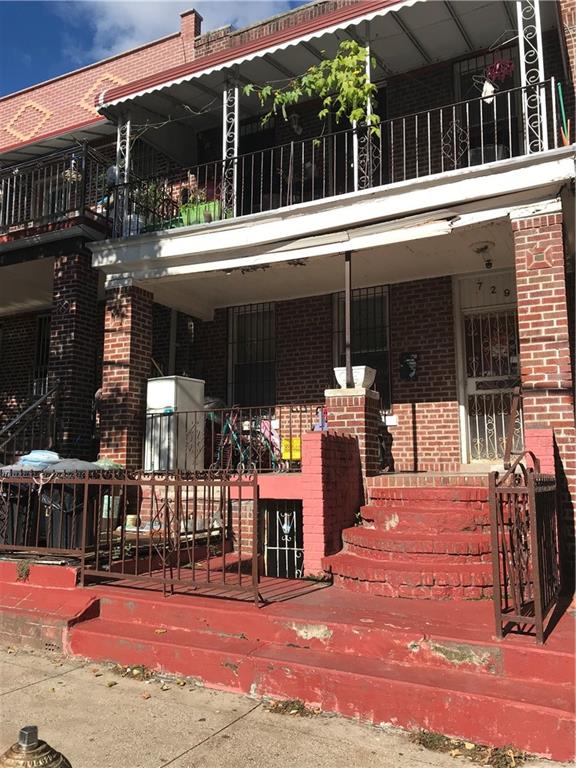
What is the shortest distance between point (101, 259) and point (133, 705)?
268 inches

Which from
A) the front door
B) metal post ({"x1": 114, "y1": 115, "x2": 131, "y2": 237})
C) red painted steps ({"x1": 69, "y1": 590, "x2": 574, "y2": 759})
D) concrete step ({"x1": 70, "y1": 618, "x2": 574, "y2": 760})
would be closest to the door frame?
the front door

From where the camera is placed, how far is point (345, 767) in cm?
328

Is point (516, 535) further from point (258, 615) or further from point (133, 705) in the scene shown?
point (133, 705)

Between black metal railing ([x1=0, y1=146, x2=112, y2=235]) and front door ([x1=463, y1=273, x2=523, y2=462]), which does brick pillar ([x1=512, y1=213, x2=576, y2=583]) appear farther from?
black metal railing ([x1=0, y1=146, x2=112, y2=235])

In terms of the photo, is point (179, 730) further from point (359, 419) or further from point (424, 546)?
point (359, 419)

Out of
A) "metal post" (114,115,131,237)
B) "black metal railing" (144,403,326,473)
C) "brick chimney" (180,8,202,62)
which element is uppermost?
"brick chimney" (180,8,202,62)

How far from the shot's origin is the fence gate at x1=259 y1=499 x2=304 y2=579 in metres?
7.62

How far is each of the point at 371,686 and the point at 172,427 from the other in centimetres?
550

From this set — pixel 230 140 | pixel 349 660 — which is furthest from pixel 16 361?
pixel 349 660

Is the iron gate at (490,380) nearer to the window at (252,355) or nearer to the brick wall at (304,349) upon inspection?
the brick wall at (304,349)

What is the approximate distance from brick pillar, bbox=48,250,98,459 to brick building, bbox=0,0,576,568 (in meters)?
0.03

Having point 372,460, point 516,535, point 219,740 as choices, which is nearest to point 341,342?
point 372,460

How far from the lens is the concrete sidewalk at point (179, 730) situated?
133 inches

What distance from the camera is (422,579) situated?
5.21 m
